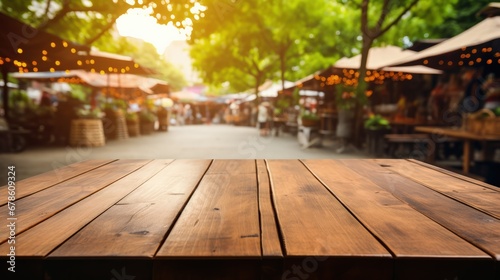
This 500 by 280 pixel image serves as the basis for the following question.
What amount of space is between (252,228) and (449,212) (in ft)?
2.47

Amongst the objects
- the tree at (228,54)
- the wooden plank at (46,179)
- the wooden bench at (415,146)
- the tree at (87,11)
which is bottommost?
the wooden bench at (415,146)

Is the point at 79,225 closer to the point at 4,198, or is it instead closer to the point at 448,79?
the point at 4,198

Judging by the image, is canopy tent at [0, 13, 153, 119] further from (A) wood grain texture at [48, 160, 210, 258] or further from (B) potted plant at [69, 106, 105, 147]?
(A) wood grain texture at [48, 160, 210, 258]

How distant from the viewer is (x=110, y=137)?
520 inches

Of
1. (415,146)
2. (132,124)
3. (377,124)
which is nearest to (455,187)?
(415,146)

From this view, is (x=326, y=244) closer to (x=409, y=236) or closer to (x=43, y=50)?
(x=409, y=236)

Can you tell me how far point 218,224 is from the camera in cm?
103

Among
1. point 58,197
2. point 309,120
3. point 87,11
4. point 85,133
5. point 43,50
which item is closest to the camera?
point 58,197

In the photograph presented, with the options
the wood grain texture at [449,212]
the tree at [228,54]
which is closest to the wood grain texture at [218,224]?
the wood grain texture at [449,212]

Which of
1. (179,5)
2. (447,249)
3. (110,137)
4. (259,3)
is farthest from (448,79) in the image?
(447,249)

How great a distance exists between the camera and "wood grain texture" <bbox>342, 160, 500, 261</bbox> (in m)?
0.94

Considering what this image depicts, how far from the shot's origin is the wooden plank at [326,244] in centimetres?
80

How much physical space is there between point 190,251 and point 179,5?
347 inches

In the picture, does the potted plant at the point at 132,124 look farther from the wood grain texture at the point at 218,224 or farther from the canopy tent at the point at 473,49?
the wood grain texture at the point at 218,224
